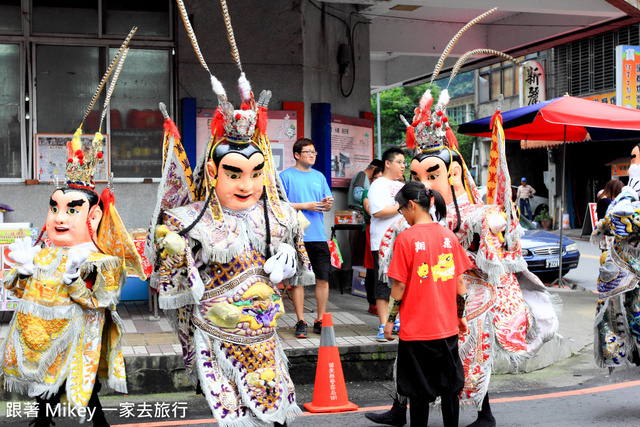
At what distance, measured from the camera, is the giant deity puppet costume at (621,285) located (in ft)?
18.2

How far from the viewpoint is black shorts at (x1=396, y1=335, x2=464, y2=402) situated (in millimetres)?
4445

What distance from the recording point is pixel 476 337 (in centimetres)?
500

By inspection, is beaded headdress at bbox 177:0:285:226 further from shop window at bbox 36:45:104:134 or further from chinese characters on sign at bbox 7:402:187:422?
shop window at bbox 36:45:104:134

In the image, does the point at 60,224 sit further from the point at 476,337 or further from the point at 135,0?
the point at 135,0

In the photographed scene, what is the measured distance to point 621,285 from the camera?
18.5 ft

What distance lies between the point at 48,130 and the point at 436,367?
5898mm

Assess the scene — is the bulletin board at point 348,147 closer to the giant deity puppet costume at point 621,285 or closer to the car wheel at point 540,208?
the giant deity puppet costume at point 621,285

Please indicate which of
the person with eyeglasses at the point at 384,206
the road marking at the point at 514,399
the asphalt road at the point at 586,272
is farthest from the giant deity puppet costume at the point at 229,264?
the asphalt road at the point at 586,272

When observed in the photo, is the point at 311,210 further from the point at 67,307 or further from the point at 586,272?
the point at 586,272

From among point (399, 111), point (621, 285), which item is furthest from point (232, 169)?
point (399, 111)

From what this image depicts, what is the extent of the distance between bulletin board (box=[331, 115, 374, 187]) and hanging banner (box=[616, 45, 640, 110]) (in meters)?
8.45

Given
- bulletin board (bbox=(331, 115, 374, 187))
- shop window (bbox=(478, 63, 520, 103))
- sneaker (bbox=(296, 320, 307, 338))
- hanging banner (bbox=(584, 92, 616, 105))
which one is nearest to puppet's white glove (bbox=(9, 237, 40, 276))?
sneaker (bbox=(296, 320, 307, 338))

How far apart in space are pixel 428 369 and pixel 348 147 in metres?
5.94

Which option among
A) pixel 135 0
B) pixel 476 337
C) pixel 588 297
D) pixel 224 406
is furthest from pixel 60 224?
pixel 588 297
